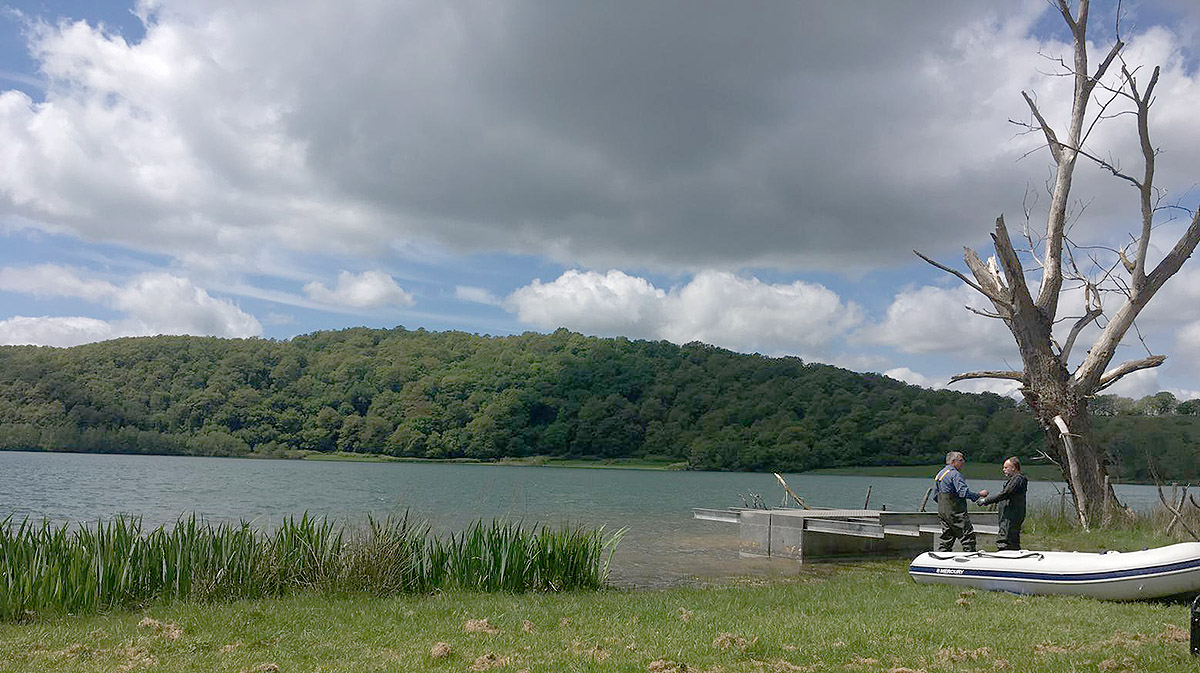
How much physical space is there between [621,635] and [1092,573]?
5.44 m

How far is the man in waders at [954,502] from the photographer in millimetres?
11898

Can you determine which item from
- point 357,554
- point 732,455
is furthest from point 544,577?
point 732,455

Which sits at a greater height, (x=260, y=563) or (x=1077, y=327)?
(x=1077, y=327)

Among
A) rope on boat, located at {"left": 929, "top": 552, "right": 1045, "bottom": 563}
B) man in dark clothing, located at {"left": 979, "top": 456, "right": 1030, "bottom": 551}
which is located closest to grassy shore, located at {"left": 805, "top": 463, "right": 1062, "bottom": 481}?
man in dark clothing, located at {"left": 979, "top": 456, "right": 1030, "bottom": 551}

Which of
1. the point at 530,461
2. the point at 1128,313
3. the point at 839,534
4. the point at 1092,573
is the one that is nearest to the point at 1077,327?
the point at 1128,313

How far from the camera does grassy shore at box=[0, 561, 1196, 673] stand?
237 inches

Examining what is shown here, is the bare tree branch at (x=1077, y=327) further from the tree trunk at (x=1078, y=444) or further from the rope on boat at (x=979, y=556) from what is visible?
the rope on boat at (x=979, y=556)

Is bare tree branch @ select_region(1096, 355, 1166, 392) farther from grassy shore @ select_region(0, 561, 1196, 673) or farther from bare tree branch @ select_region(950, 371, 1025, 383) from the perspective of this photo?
grassy shore @ select_region(0, 561, 1196, 673)

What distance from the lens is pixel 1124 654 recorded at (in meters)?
6.15

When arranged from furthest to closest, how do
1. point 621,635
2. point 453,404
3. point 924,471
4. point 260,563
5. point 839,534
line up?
point 453,404 → point 924,471 → point 839,534 → point 260,563 → point 621,635

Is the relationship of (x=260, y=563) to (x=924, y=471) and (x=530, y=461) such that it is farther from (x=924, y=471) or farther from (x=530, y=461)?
(x=530, y=461)

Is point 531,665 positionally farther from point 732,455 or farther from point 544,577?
point 732,455

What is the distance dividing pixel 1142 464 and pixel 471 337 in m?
61.9

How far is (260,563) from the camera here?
959 centimetres
